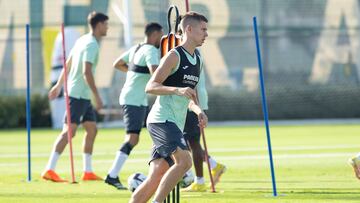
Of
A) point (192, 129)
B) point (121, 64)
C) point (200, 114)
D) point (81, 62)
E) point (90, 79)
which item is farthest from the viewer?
point (81, 62)

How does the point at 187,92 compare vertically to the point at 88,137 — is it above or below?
above

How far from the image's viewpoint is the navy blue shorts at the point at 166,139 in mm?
9836

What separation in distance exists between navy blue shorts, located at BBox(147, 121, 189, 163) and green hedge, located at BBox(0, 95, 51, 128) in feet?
84.7

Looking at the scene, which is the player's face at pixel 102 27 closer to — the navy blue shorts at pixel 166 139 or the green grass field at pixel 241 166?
the green grass field at pixel 241 166

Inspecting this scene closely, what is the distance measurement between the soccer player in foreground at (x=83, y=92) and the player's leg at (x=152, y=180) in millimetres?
5418

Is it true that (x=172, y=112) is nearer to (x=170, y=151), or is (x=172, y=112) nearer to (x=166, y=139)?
(x=166, y=139)

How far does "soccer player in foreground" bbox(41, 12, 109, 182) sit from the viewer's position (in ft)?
50.6

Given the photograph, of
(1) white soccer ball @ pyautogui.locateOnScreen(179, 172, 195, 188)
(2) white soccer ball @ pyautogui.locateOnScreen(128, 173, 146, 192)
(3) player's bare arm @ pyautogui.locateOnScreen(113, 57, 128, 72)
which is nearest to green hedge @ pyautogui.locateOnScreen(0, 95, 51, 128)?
(3) player's bare arm @ pyautogui.locateOnScreen(113, 57, 128, 72)

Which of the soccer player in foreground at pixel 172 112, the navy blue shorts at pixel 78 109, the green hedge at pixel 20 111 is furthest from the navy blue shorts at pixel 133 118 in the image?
the green hedge at pixel 20 111

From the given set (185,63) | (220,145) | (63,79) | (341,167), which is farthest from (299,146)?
(185,63)

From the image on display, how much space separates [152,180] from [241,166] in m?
8.02

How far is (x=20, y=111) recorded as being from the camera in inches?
1395

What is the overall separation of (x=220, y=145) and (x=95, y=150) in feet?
9.95

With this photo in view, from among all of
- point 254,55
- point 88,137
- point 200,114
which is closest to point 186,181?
point 88,137
